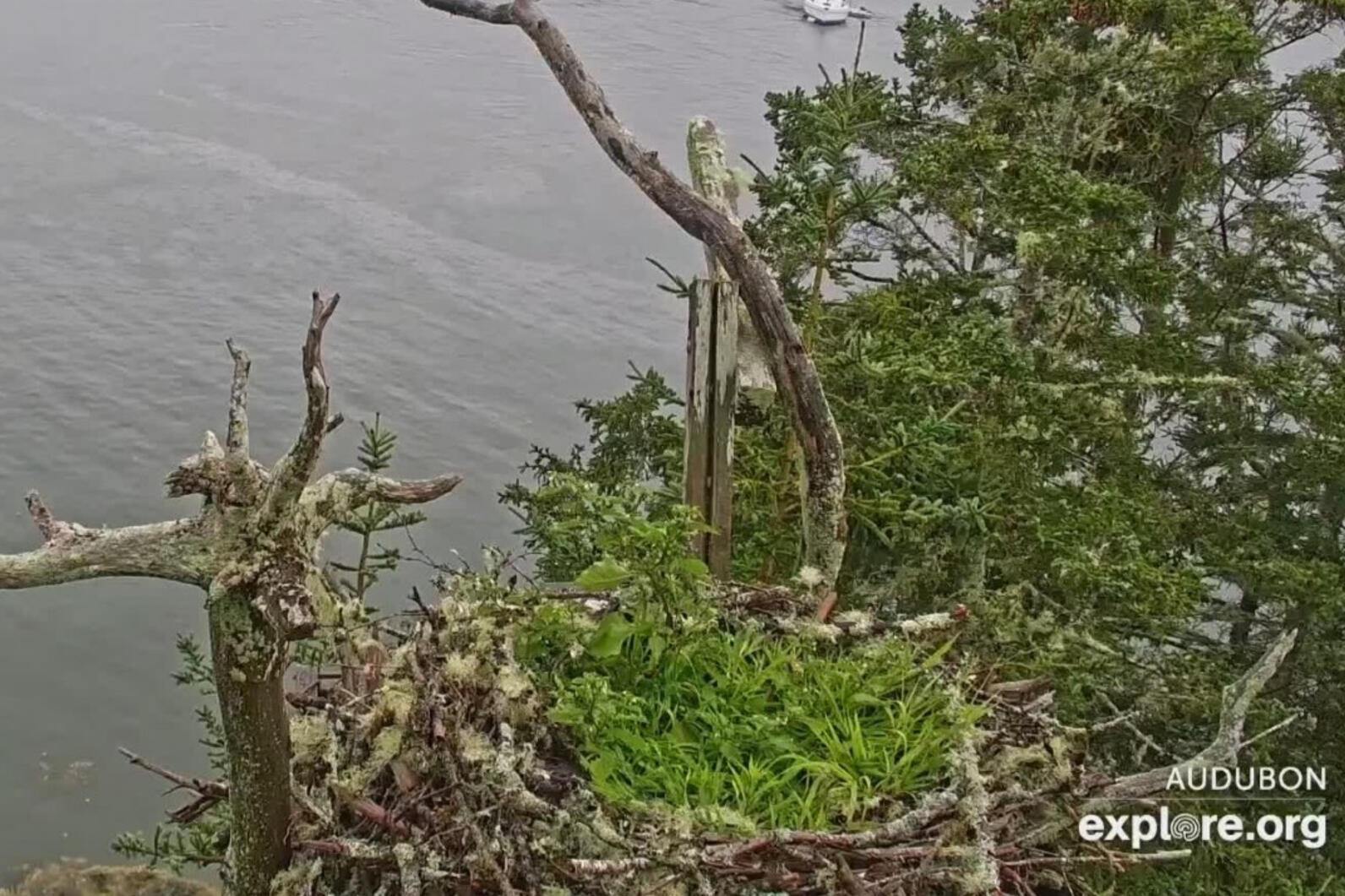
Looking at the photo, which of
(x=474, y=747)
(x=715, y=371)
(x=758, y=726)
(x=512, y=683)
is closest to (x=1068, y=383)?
(x=715, y=371)

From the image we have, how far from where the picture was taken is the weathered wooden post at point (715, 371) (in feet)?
12.5

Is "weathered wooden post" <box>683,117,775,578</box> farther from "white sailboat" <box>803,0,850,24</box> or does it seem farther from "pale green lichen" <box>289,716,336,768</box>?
"white sailboat" <box>803,0,850,24</box>

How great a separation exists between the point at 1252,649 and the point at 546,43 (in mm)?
5281

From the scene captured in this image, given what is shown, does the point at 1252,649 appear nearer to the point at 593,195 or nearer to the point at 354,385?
the point at 354,385

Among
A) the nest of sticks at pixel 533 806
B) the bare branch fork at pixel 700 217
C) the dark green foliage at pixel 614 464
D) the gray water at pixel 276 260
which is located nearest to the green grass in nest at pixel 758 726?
the nest of sticks at pixel 533 806

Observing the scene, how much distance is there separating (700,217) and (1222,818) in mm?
2596

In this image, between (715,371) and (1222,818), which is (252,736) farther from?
(1222,818)

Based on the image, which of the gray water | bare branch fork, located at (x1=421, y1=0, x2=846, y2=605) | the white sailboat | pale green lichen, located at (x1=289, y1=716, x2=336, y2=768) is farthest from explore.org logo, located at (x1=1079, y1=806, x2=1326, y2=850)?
the white sailboat

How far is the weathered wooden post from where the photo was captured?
3.82 meters

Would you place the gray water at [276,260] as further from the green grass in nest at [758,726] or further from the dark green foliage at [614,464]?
the green grass in nest at [758,726]

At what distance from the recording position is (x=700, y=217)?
3.62m

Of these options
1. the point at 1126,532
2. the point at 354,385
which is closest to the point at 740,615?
the point at 1126,532

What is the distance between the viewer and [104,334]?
17438 mm

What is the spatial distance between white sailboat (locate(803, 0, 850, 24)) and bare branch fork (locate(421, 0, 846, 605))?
57.6 ft
